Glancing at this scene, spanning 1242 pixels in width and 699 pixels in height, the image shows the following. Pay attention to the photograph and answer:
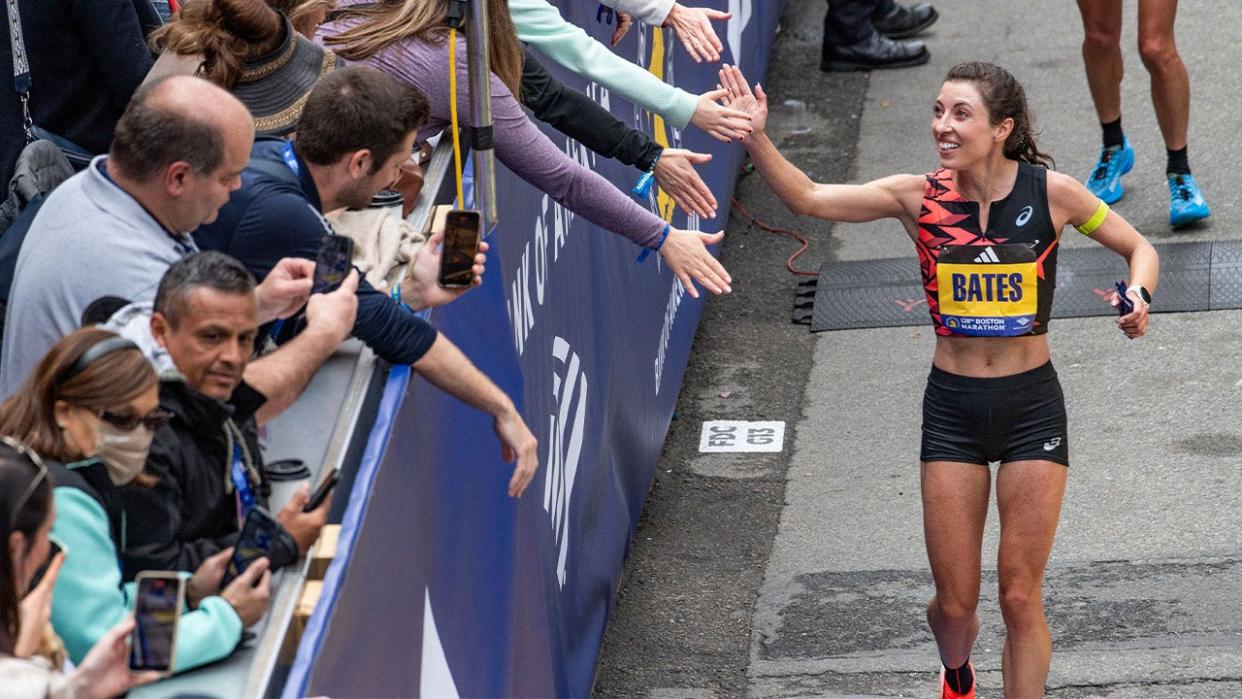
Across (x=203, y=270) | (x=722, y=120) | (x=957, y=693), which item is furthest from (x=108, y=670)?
(x=957, y=693)

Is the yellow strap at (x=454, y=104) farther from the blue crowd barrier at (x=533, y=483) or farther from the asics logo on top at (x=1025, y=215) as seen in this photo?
the asics logo on top at (x=1025, y=215)

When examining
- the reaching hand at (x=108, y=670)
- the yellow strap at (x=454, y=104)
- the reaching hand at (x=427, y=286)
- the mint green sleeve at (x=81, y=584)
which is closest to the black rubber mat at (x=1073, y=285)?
the yellow strap at (x=454, y=104)

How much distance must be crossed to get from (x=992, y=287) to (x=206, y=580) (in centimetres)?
276

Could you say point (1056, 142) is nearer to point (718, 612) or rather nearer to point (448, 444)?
point (718, 612)

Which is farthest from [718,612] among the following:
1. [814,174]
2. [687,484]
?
[814,174]

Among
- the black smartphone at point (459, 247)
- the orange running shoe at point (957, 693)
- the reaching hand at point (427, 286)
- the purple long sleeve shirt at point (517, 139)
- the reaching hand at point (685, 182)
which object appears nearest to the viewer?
the black smartphone at point (459, 247)

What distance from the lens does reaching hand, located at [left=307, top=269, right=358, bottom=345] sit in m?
3.38

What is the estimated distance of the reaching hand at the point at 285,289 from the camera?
3303 mm

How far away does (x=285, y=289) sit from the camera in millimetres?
3297

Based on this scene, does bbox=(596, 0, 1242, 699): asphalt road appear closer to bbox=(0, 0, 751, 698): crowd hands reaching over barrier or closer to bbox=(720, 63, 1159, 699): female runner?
bbox=(720, 63, 1159, 699): female runner

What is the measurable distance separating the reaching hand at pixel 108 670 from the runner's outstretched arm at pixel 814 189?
2.93 meters

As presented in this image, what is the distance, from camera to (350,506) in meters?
3.09

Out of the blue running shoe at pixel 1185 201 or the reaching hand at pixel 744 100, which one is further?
the blue running shoe at pixel 1185 201

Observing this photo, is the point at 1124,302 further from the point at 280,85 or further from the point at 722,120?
the point at 280,85
